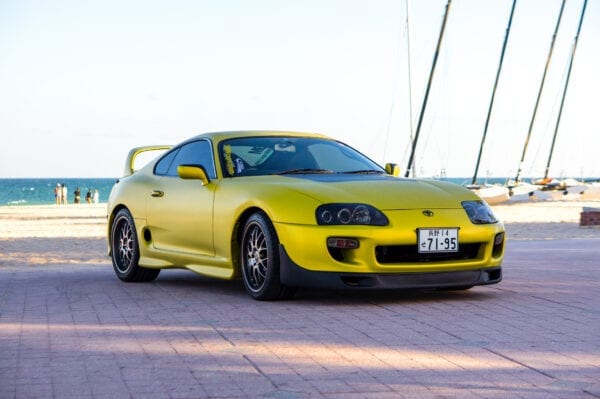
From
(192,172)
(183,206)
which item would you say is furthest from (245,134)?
(183,206)

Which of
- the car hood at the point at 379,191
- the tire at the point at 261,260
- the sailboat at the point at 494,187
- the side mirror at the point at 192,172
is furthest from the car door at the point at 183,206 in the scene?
the sailboat at the point at 494,187

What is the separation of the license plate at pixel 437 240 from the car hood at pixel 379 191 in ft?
0.80

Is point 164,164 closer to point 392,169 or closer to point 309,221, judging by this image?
point 392,169

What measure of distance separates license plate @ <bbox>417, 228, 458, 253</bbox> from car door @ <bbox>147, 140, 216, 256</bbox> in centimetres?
188

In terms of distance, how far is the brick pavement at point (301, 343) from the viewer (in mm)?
4492

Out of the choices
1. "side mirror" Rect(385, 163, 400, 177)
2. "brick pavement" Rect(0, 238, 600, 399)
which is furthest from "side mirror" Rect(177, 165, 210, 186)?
"side mirror" Rect(385, 163, 400, 177)

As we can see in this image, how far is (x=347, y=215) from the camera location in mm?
7250

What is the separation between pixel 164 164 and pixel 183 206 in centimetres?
93

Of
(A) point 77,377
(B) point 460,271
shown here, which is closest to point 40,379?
(A) point 77,377

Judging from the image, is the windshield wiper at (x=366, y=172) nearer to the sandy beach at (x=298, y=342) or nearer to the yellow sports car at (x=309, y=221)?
the yellow sports car at (x=309, y=221)

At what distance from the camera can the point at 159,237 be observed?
355 inches

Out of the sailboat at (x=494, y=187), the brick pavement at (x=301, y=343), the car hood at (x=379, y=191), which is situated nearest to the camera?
the brick pavement at (x=301, y=343)

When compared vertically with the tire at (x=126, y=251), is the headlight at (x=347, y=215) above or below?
above

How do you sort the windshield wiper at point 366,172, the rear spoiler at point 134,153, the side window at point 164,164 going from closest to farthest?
the windshield wiper at point 366,172 < the side window at point 164,164 < the rear spoiler at point 134,153
